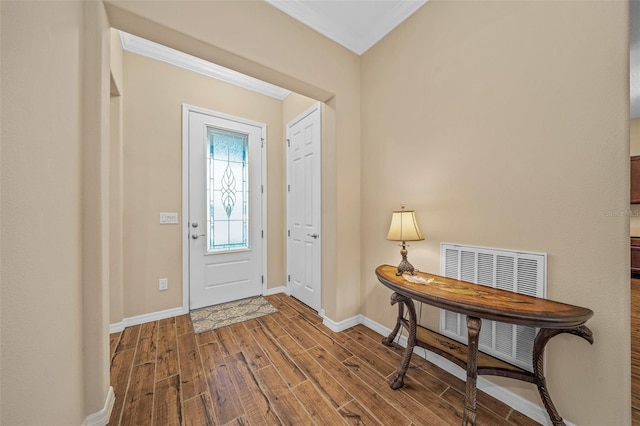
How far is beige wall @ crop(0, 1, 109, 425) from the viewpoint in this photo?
0.79 m

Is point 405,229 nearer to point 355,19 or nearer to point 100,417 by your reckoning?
point 355,19

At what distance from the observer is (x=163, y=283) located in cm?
267

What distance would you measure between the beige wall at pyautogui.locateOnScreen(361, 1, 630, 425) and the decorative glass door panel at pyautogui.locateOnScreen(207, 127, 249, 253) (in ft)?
6.96

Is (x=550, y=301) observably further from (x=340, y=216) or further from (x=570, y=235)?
(x=340, y=216)

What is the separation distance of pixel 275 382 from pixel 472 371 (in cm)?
129

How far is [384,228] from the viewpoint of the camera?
91.8 inches

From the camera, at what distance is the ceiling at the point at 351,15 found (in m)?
2.04

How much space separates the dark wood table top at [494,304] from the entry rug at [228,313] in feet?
6.02

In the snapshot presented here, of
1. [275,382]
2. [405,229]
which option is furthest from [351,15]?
[275,382]

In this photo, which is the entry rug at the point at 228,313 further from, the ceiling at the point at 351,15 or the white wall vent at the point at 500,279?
the ceiling at the point at 351,15

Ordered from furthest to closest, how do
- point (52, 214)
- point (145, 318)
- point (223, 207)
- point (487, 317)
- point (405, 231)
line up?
point (223, 207), point (145, 318), point (405, 231), point (487, 317), point (52, 214)

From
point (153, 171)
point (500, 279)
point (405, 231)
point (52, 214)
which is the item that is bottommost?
point (500, 279)

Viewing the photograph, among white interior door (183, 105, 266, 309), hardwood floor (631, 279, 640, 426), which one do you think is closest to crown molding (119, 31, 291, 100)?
white interior door (183, 105, 266, 309)

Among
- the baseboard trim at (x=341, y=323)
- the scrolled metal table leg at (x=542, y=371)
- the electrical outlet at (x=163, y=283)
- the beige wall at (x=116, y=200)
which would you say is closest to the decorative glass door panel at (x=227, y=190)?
the electrical outlet at (x=163, y=283)
